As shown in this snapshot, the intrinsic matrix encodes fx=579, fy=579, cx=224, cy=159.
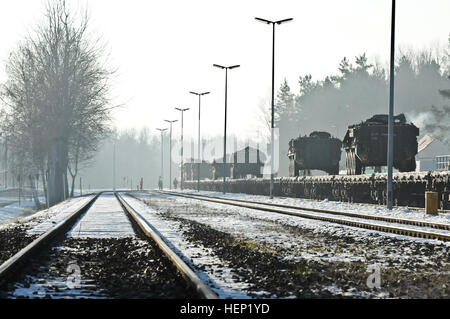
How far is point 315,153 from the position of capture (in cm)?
4175

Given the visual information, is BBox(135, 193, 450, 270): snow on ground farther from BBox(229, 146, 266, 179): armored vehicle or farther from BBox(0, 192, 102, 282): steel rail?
BBox(229, 146, 266, 179): armored vehicle

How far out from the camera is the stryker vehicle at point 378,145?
31.0 metres

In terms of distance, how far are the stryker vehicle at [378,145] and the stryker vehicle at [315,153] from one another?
7.78 m

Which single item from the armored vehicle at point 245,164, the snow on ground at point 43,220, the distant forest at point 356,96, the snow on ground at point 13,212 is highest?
the distant forest at point 356,96

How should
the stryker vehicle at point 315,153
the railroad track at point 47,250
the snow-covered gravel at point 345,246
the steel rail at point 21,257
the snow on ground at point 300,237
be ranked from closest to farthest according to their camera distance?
1. the railroad track at point 47,250
2. the steel rail at point 21,257
3. the snow-covered gravel at point 345,246
4. the snow on ground at point 300,237
5. the stryker vehicle at point 315,153

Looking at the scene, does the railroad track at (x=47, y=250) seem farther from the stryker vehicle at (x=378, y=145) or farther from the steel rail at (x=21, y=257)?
the stryker vehicle at (x=378, y=145)

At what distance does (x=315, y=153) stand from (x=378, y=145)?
10.1 meters

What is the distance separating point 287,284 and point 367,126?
26517mm

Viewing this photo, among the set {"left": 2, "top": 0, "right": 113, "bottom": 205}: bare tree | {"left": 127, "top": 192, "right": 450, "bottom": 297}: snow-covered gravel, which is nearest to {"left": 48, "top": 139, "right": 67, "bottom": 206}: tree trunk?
{"left": 2, "top": 0, "right": 113, "bottom": 205}: bare tree

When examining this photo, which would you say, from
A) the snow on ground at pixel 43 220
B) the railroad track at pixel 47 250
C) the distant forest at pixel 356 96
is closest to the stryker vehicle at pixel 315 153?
the snow on ground at pixel 43 220

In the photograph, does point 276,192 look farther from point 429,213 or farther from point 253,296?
point 253,296

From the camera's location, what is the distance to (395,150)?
102 feet

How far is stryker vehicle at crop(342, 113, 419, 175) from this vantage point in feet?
102

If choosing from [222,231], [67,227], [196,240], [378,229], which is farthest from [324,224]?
[67,227]
